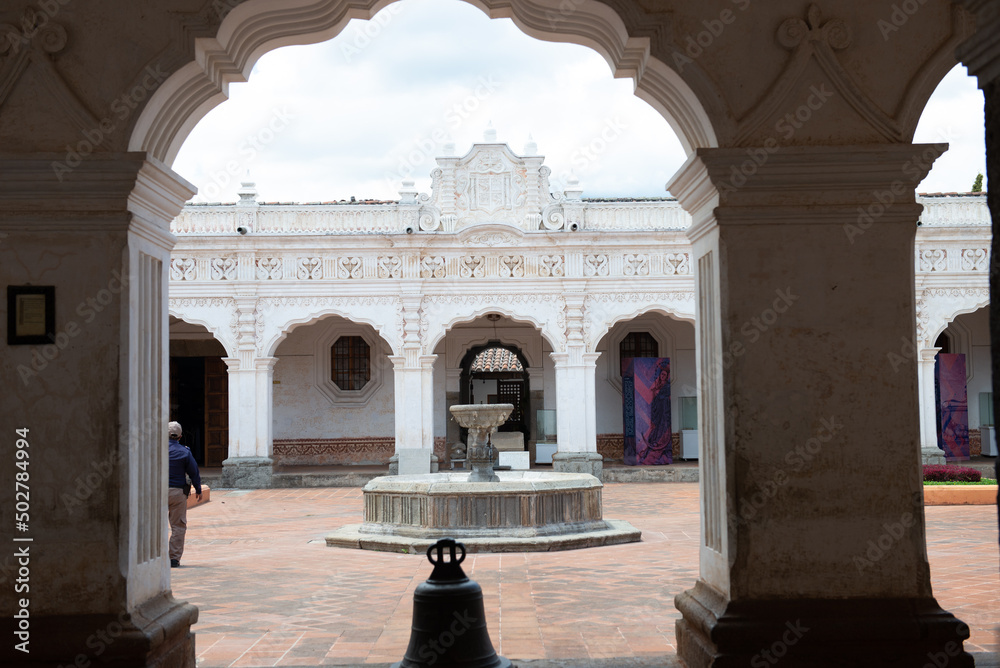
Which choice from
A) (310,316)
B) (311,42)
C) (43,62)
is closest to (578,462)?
(310,316)

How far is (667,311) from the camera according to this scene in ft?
60.1

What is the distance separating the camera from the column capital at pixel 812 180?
403 centimetres

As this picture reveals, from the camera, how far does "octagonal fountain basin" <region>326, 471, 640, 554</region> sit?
379 inches

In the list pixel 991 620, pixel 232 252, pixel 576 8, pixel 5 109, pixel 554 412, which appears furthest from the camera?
pixel 554 412

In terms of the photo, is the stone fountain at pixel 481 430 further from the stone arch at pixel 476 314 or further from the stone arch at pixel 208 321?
the stone arch at pixel 208 321

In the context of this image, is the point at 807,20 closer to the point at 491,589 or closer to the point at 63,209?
the point at 63,209

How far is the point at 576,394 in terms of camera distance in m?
18.2

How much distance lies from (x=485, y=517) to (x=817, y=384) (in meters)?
6.19

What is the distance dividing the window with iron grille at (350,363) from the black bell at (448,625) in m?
17.7

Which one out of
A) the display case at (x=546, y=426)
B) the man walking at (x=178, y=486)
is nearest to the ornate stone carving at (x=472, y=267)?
the display case at (x=546, y=426)

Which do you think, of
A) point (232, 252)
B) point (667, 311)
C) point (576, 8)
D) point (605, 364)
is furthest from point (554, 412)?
point (576, 8)

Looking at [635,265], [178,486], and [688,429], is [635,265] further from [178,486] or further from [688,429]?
[178,486]

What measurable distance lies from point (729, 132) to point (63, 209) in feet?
9.16

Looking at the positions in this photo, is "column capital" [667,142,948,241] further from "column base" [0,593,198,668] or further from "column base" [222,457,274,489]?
"column base" [222,457,274,489]
